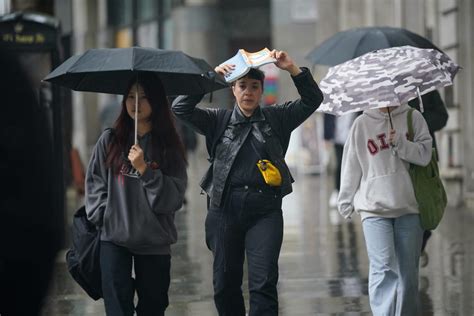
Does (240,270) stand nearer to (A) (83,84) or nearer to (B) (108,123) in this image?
(A) (83,84)

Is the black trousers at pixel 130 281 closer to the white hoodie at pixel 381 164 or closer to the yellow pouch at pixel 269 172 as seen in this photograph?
the yellow pouch at pixel 269 172

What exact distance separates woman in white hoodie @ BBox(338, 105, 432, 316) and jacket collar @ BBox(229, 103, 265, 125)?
712 mm

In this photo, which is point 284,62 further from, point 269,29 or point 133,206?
point 269,29

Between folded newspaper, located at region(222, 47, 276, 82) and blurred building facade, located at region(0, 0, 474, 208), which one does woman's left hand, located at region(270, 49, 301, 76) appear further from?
blurred building facade, located at region(0, 0, 474, 208)

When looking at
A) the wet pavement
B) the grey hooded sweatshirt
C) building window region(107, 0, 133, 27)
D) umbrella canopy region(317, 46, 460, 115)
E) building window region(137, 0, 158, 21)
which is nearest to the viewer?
the grey hooded sweatshirt

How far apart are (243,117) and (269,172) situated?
1.25 feet

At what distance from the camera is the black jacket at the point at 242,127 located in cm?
720

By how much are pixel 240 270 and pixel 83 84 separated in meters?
1.40

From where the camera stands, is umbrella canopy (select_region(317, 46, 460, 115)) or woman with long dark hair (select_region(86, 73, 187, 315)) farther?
umbrella canopy (select_region(317, 46, 460, 115))

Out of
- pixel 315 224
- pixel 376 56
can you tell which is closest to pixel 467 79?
pixel 315 224

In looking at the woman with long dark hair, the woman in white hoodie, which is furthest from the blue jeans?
the woman with long dark hair

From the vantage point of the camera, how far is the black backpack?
665 cm

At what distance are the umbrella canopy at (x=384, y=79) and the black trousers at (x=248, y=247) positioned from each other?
82 cm

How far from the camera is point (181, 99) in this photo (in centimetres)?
738
